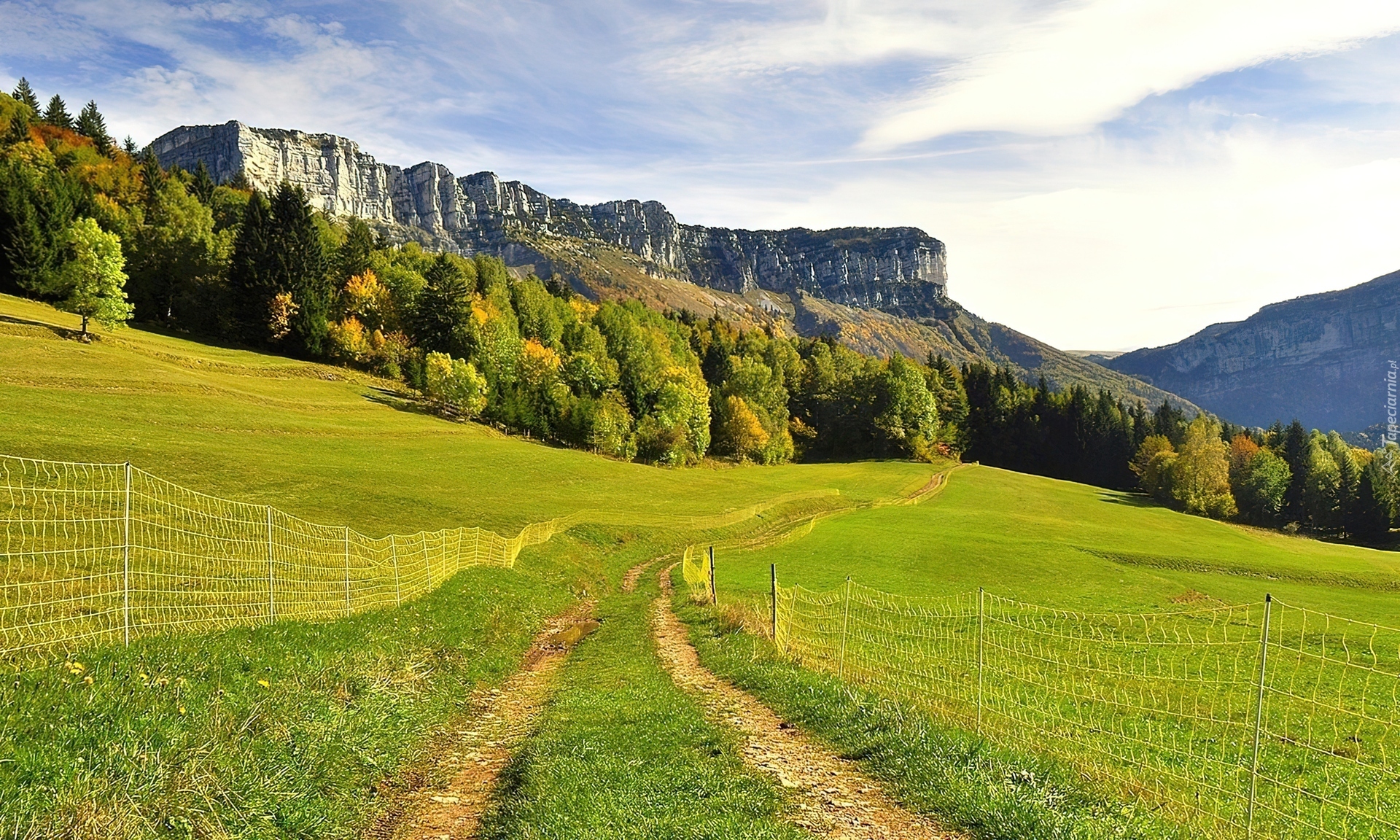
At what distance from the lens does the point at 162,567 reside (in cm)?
1736

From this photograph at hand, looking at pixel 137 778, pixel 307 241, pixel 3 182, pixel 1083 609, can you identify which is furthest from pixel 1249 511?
pixel 3 182

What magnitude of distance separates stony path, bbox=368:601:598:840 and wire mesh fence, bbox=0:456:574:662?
438cm

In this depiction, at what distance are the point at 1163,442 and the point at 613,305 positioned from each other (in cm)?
10319

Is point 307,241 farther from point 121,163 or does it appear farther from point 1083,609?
point 1083,609

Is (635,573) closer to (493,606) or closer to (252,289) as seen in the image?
(493,606)

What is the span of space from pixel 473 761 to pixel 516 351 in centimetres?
8587

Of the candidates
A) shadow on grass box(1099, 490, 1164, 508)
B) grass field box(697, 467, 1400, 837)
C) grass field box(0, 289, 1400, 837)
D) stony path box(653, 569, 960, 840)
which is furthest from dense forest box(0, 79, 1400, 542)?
stony path box(653, 569, 960, 840)

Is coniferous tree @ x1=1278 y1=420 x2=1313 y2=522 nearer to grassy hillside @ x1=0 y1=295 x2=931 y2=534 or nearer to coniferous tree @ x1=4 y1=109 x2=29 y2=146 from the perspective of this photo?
grassy hillside @ x1=0 y1=295 x2=931 y2=534

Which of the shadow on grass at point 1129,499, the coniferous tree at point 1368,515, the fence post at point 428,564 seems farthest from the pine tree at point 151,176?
the coniferous tree at point 1368,515

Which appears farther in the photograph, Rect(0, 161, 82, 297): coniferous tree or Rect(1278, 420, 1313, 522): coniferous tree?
Rect(1278, 420, 1313, 522): coniferous tree

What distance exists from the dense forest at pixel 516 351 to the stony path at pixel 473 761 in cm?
6673

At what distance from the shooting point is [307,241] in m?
91.0

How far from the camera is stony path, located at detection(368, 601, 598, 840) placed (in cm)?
771

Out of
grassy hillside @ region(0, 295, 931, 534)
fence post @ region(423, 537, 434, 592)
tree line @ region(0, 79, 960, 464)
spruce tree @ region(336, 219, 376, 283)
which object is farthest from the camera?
spruce tree @ region(336, 219, 376, 283)
